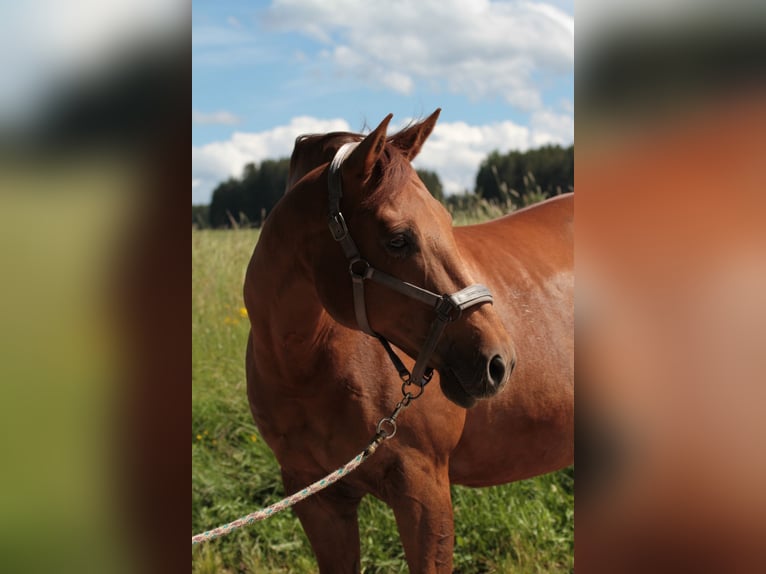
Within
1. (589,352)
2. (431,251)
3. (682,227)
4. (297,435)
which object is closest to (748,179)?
(682,227)

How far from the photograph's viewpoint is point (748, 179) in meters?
0.50

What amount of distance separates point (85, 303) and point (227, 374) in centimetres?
476

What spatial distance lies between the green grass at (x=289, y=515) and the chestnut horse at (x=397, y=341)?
93 cm

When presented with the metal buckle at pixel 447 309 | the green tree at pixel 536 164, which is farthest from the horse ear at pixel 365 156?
the green tree at pixel 536 164

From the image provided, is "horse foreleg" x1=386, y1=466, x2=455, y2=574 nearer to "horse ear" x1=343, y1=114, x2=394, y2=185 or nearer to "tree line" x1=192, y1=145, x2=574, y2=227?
"horse ear" x1=343, y1=114, x2=394, y2=185

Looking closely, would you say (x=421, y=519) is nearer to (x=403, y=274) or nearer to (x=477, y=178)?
(x=403, y=274)

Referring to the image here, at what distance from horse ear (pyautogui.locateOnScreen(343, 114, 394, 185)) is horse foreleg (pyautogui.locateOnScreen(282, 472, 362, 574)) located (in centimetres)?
127

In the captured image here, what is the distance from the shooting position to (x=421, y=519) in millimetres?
2381

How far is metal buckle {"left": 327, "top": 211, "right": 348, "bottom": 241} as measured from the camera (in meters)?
2.00

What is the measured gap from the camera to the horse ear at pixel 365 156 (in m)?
1.92

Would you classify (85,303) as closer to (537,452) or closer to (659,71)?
(659,71)

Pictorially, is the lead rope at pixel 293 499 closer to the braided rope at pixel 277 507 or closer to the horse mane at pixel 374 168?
the braided rope at pixel 277 507

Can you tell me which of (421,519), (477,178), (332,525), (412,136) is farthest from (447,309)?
(477,178)

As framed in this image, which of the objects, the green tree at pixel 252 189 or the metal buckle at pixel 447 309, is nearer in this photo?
the metal buckle at pixel 447 309
